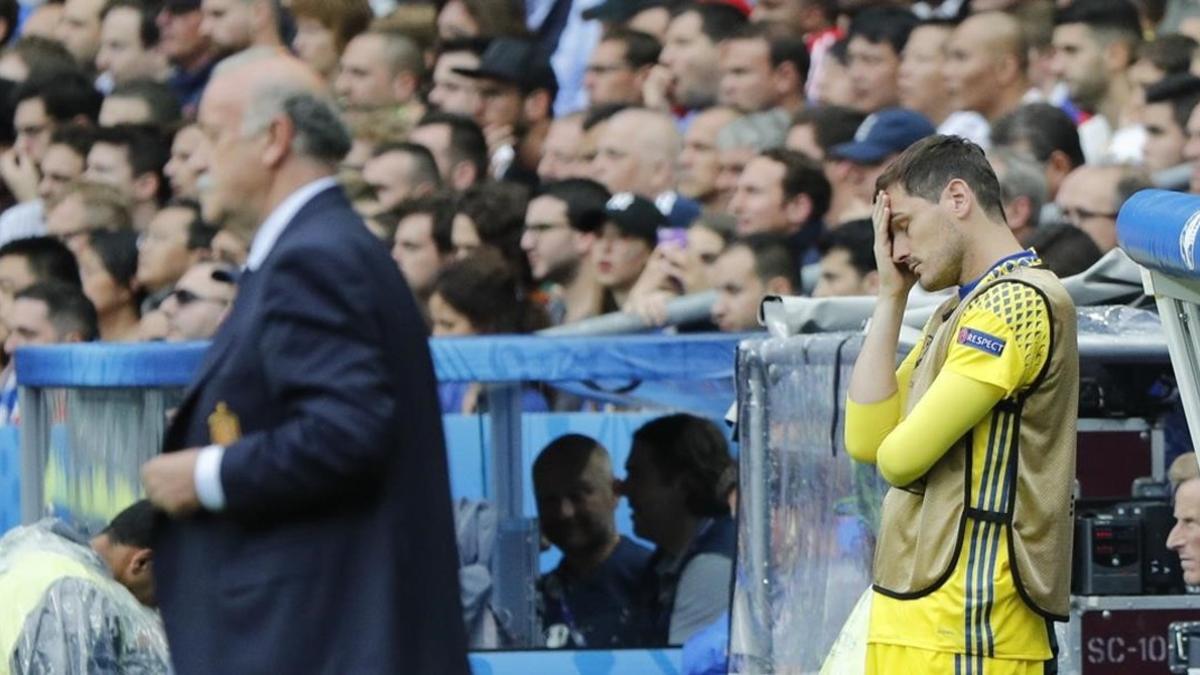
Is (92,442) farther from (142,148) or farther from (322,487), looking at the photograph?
(142,148)

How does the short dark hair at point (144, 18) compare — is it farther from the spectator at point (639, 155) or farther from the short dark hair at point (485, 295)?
the short dark hair at point (485, 295)

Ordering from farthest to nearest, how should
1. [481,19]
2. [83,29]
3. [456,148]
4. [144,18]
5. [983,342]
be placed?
[83,29]
[144,18]
[481,19]
[456,148]
[983,342]

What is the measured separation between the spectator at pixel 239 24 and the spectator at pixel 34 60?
92cm

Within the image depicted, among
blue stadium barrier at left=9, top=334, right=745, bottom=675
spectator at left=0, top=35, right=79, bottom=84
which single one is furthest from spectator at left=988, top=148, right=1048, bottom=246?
spectator at left=0, top=35, right=79, bottom=84

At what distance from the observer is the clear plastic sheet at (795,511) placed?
6.66 meters

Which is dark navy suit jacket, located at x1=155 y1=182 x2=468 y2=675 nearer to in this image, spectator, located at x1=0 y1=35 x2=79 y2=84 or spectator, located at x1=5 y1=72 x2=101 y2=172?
spectator, located at x1=5 y1=72 x2=101 y2=172

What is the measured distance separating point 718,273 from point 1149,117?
1.82 m

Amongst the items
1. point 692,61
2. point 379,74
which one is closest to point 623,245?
point 692,61

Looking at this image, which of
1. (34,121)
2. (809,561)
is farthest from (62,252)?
(809,561)

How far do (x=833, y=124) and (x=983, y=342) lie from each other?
5.34 m

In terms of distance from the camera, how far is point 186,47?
49.2 feet

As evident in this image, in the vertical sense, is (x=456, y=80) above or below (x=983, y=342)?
above

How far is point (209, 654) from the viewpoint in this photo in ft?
14.0

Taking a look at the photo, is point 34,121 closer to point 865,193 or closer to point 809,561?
point 865,193
